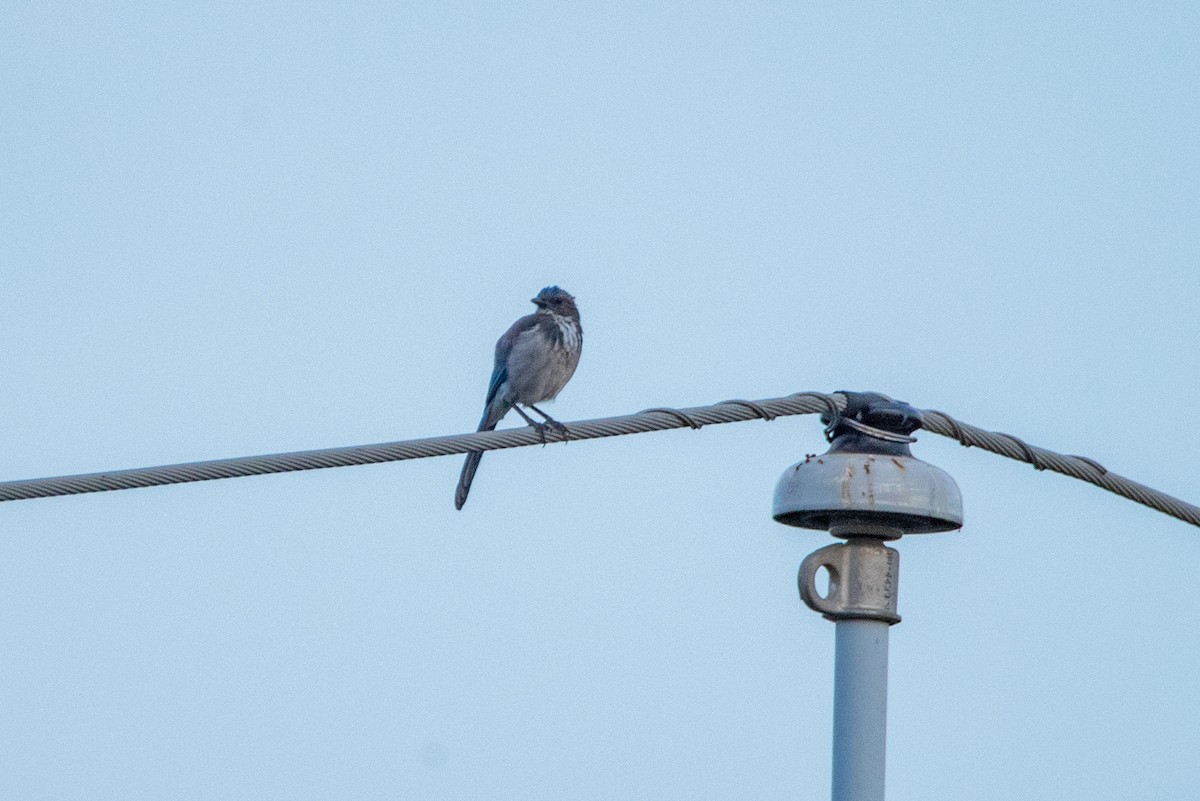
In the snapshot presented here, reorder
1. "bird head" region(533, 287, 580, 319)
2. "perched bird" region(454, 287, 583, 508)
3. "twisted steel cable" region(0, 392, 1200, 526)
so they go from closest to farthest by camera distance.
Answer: "twisted steel cable" region(0, 392, 1200, 526)
"perched bird" region(454, 287, 583, 508)
"bird head" region(533, 287, 580, 319)

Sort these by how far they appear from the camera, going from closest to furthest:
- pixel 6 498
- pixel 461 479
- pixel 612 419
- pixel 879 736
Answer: pixel 879 736 < pixel 6 498 < pixel 612 419 < pixel 461 479

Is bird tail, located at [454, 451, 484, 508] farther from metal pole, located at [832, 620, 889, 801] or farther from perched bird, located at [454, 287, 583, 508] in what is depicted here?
metal pole, located at [832, 620, 889, 801]

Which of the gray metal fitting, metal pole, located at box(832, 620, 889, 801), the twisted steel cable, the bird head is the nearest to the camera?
metal pole, located at box(832, 620, 889, 801)

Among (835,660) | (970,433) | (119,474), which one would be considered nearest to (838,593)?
(835,660)

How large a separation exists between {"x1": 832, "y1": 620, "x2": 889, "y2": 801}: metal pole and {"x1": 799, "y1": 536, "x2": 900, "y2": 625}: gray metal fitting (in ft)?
0.10

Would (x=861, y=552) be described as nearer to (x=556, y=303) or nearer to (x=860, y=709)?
(x=860, y=709)

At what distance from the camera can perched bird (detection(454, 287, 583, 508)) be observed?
421 inches

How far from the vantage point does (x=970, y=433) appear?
477cm

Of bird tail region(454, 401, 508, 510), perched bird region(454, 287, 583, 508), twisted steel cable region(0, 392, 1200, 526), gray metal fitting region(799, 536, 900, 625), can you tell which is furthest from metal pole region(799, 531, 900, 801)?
bird tail region(454, 401, 508, 510)

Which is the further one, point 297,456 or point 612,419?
point 612,419

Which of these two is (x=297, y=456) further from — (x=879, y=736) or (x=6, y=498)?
(x=879, y=736)

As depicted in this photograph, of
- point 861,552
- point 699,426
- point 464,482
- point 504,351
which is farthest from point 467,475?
point 861,552

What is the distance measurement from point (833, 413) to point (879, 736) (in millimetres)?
986

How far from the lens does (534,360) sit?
10.7m
